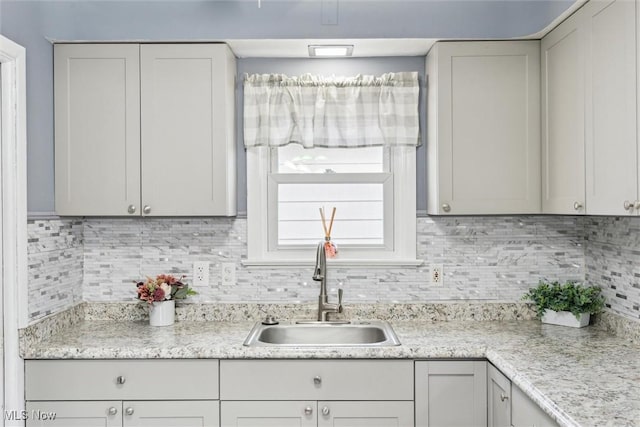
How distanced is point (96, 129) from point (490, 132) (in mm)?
1829

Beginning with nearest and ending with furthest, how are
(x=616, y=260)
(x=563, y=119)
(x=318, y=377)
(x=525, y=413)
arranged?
(x=525, y=413)
(x=318, y=377)
(x=563, y=119)
(x=616, y=260)

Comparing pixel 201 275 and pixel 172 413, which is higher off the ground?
pixel 201 275

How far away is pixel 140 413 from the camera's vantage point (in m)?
2.25

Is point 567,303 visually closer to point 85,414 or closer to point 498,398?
point 498,398

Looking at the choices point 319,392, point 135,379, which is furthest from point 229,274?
point 319,392

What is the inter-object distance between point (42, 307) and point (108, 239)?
53 cm

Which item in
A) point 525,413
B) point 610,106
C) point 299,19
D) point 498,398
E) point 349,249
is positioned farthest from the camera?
point 349,249

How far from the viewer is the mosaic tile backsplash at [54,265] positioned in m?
2.36

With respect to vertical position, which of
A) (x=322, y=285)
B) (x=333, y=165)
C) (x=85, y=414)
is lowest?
(x=85, y=414)

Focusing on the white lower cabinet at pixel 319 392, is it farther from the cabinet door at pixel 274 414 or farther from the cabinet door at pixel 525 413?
the cabinet door at pixel 525 413

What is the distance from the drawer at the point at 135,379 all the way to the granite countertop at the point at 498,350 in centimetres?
4

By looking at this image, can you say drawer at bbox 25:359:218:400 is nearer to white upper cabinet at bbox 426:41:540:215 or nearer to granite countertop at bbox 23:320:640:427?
granite countertop at bbox 23:320:640:427

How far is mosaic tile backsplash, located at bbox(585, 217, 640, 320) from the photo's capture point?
235 cm

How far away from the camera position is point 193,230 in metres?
2.85
